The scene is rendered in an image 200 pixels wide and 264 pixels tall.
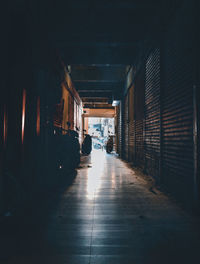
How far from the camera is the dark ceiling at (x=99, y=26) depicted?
15.7 ft

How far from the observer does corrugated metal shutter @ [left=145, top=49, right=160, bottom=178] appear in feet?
15.3

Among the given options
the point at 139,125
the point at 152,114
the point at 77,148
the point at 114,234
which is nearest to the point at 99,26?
the point at 152,114

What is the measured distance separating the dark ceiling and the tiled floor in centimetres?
392

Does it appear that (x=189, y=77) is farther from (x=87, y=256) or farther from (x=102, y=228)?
(x=87, y=256)

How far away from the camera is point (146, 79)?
19.0 ft

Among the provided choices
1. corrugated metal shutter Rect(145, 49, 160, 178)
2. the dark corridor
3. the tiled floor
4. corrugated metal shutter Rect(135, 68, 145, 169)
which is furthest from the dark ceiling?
the tiled floor

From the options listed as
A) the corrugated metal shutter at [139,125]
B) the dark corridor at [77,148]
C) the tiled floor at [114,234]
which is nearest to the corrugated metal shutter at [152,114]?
the dark corridor at [77,148]

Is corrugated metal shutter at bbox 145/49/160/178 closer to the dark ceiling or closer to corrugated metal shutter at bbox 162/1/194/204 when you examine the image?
corrugated metal shutter at bbox 162/1/194/204

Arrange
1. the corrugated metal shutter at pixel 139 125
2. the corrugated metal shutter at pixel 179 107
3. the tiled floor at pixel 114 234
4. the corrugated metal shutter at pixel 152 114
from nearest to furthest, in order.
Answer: the tiled floor at pixel 114 234, the corrugated metal shutter at pixel 179 107, the corrugated metal shutter at pixel 152 114, the corrugated metal shutter at pixel 139 125

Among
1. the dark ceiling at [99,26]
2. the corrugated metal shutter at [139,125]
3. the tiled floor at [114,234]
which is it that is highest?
the dark ceiling at [99,26]

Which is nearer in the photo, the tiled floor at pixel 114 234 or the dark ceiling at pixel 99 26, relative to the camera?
the tiled floor at pixel 114 234

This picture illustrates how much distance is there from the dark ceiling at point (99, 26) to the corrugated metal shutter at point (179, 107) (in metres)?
0.82

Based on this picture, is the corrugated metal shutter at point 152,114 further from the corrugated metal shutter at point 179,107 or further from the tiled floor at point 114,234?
the tiled floor at point 114,234

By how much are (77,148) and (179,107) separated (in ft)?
13.1
